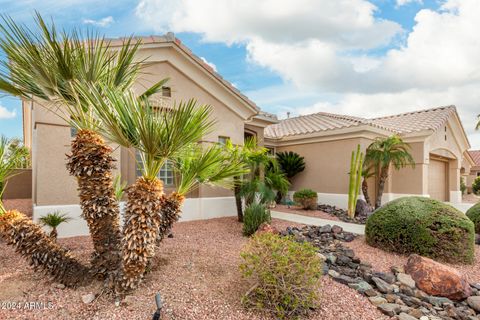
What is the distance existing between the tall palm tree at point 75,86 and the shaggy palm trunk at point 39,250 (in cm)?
36

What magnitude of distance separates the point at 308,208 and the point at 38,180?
1092cm

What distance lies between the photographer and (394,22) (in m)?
8.97

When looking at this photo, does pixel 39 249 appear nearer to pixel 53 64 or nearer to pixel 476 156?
pixel 53 64

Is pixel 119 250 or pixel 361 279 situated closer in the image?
pixel 119 250

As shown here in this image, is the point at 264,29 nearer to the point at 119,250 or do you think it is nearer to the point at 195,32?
the point at 195,32

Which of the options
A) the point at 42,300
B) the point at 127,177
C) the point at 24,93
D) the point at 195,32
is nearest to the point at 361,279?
the point at 42,300

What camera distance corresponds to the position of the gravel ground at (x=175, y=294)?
359 centimetres

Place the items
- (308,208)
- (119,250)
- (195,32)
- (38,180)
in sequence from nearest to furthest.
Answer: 1. (119,250)
2. (38,180)
3. (195,32)
4. (308,208)

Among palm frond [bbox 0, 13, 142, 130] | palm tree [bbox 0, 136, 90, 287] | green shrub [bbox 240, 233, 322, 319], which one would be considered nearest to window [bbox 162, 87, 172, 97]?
palm frond [bbox 0, 13, 142, 130]

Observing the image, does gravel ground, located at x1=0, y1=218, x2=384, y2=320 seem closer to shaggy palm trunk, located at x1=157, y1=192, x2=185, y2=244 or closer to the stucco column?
shaggy palm trunk, located at x1=157, y1=192, x2=185, y2=244

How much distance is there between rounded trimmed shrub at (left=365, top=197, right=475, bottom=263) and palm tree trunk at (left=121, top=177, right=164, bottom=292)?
235 inches

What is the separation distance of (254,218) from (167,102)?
A: 16.6ft

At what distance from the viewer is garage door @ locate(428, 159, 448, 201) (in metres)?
17.7

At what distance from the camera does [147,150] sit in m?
3.63
